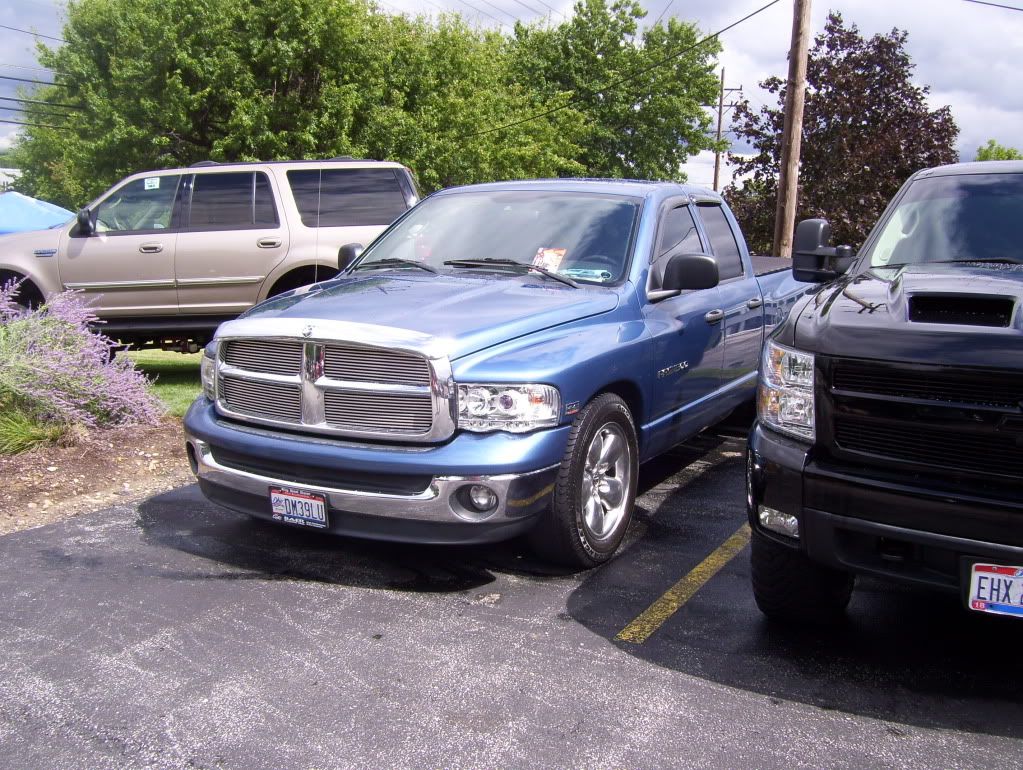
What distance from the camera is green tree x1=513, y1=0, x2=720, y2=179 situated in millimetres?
46250

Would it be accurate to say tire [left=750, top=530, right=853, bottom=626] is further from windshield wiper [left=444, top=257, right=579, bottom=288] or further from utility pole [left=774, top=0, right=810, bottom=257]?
utility pole [left=774, top=0, right=810, bottom=257]

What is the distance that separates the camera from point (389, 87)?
25.5 m

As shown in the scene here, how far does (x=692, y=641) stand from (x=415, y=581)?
1.35 meters

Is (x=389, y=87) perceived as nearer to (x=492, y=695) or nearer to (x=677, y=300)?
(x=677, y=300)


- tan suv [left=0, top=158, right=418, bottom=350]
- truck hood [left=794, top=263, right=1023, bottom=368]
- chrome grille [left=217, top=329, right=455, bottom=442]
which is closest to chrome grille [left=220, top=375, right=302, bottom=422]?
chrome grille [left=217, top=329, right=455, bottom=442]

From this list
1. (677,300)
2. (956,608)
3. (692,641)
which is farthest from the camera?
(677,300)

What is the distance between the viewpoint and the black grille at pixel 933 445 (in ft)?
9.95

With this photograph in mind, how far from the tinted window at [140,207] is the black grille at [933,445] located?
818cm

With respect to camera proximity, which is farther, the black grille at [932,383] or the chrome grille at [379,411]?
the chrome grille at [379,411]

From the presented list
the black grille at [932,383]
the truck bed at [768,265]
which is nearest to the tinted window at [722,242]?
the truck bed at [768,265]

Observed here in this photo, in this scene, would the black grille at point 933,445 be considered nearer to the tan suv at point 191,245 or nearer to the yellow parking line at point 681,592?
the yellow parking line at point 681,592

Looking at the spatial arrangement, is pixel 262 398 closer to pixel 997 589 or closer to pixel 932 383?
pixel 932 383

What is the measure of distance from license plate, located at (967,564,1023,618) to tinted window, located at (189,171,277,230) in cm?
807

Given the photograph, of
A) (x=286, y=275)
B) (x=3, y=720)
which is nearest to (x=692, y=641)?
(x=3, y=720)
